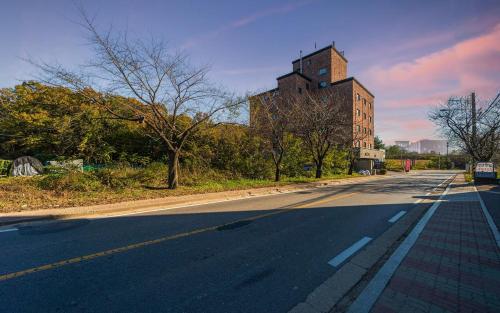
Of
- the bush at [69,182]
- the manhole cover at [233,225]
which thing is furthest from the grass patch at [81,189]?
the manhole cover at [233,225]

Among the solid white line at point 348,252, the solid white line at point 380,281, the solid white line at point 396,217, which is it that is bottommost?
the solid white line at point 396,217

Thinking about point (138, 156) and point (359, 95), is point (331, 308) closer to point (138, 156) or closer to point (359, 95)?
point (138, 156)

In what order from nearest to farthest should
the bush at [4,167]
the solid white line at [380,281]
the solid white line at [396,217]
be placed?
the solid white line at [380,281] < the solid white line at [396,217] < the bush at [4,167]

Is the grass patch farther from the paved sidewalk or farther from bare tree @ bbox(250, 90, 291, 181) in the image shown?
the paved sidewalk

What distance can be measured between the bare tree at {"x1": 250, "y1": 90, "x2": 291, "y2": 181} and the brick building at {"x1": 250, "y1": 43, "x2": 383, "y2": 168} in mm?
22972

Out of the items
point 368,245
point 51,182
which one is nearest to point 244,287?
point 368,245

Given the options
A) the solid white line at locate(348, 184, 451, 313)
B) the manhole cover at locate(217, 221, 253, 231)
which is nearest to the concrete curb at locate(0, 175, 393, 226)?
the manhole cover at locate(217, 221, 253, 231)

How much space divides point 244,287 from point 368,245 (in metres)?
3.07

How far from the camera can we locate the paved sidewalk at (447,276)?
269 centimetres

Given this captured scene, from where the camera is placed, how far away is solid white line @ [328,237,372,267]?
388cm

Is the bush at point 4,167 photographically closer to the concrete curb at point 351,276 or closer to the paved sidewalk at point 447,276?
the concrete curb at point 351,276

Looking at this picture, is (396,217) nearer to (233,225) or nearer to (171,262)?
(233,225)

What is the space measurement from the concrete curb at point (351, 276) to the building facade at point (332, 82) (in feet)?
125

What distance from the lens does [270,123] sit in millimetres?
18547
